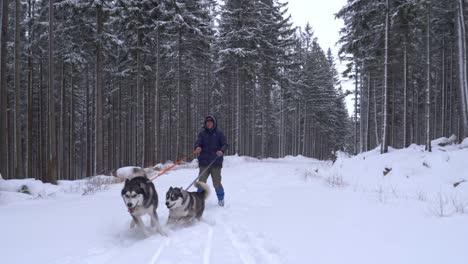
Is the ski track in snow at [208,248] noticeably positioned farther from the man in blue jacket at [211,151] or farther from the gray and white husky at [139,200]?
the man in blue jacket at [211,151]

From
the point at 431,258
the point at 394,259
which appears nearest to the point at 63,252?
the point at 394,259

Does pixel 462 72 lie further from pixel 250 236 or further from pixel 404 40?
pixel 250 236

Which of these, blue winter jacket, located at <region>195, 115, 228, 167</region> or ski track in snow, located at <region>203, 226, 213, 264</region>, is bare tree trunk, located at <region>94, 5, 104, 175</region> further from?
ski track in snow, located at <region>203, 226, 213, 264</region>

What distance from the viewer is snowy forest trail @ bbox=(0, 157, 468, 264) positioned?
3904mm

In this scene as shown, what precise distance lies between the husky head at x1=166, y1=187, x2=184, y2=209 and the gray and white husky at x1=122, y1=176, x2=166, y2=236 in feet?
1.06

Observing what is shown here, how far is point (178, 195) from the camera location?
577 cm

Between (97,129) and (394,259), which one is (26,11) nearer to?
(97,129)

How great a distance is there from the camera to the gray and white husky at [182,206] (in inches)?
223

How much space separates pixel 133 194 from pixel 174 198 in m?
0.88

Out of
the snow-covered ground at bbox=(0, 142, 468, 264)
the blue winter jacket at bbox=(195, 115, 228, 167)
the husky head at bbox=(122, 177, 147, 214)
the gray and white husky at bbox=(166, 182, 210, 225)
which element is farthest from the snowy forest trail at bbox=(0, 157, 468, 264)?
the blue winter jacket at bbox=(195, 115, 228, 167)

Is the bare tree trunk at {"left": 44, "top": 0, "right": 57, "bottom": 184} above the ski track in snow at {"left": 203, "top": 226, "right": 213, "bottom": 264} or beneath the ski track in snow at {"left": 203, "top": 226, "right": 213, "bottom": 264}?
above

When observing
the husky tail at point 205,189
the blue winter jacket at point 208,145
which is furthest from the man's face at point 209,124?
the husky tail at point 205,189

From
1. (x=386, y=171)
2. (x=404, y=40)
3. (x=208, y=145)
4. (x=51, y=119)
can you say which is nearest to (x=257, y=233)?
(x=208, y=145)

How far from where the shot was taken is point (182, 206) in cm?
588
